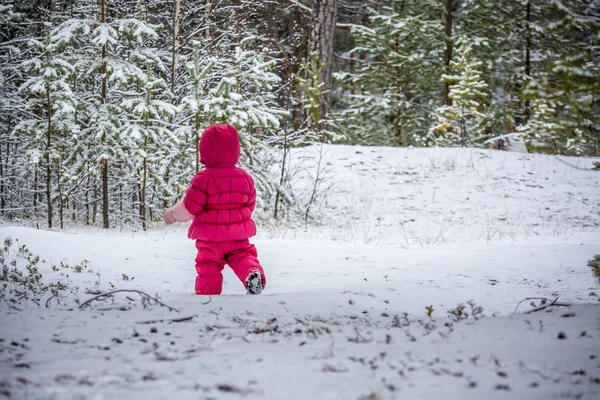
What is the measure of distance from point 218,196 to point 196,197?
22 cm

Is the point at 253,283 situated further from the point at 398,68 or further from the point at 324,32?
the point at 398,68

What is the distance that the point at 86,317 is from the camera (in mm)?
3193

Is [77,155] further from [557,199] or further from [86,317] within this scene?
[557,199]

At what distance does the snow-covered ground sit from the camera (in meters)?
2.06

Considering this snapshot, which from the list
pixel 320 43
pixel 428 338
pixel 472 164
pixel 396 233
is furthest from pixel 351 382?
pixel 320 43

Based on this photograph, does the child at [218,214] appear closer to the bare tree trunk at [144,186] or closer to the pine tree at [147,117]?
the pine tree at [147,117]

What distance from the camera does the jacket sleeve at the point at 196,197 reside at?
15.1 ft

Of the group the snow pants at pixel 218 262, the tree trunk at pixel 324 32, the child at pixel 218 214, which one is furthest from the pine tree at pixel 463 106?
the snow pants at pixel 218 262

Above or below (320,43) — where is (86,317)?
below

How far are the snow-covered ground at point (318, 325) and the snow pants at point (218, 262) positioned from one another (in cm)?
27

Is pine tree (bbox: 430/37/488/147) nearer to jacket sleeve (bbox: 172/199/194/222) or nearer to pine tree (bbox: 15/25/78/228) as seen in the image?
pine tree (bbox: 15/25/78/228)

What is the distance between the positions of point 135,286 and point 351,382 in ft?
10.3

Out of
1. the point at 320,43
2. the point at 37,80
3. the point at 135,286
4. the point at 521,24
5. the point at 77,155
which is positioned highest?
the point at 521,24

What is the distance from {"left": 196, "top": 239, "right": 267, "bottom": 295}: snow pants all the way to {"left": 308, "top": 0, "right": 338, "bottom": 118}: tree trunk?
1027 cm
